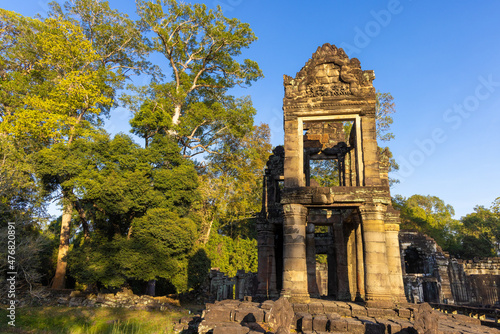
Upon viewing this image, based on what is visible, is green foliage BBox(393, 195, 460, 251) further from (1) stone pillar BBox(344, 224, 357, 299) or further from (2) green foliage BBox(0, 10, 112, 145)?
(2) green foliage BBox(0, 10, 112, 145)

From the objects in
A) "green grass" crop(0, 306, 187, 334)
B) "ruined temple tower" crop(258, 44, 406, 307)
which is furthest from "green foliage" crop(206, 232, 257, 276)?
"ruined temple tower" crop(258, 44, 406, 307)

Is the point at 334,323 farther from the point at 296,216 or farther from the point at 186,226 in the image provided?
the point at 186,226

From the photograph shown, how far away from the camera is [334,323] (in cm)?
670

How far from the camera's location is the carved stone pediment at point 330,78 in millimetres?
10664

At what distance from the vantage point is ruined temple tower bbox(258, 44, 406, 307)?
9336 millimetres

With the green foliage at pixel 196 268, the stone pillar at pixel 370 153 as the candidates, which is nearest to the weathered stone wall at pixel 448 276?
the green foliage at pixel 196 268

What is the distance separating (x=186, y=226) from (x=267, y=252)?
6.52 meters

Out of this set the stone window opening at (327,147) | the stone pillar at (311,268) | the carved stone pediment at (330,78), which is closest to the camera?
the carved stone pediment at (330,78)

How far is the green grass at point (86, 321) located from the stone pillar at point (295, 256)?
13.1 feet

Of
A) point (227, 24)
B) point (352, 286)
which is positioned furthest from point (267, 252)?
point (227, 24)

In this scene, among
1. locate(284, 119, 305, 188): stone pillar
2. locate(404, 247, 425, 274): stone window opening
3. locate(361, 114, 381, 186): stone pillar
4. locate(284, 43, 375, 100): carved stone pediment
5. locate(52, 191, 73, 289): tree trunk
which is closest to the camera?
locate(361, 114, 381, 186): stone pillar

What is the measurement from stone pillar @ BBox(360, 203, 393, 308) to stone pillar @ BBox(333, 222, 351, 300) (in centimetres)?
392

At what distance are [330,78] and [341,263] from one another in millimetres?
7364

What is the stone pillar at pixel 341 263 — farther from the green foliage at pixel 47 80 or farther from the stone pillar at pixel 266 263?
the green foliage at pixel 47 80
